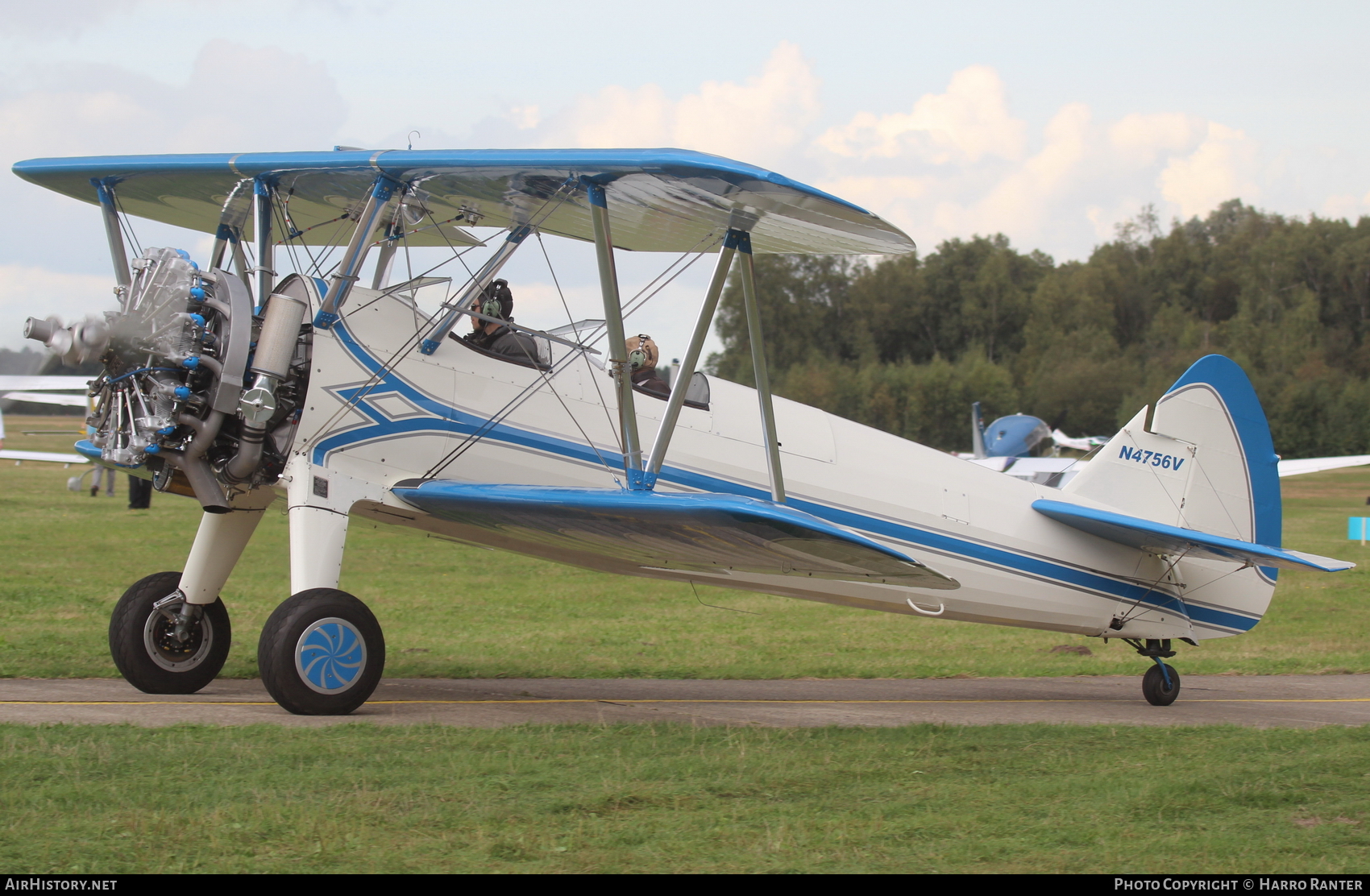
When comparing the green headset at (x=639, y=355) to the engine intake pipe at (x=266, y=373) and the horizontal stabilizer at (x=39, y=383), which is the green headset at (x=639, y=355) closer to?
the engine intake pipe at (x=266, y=373)

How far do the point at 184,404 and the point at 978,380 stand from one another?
49777mm

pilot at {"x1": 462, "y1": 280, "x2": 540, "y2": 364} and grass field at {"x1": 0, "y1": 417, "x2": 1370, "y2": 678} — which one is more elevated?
pilot at {"x1": 462, "y1": 280, "x2": 540, "y2": 364}

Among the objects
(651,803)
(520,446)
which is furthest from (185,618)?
(651,803)

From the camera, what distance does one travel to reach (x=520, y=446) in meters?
7.66

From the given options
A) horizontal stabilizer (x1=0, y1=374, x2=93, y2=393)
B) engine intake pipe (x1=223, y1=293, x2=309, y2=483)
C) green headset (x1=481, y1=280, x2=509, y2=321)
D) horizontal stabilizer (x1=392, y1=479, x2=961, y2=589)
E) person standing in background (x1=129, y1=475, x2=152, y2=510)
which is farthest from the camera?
person standing in background (x1=129, y1=475, x2=152, y2=510)

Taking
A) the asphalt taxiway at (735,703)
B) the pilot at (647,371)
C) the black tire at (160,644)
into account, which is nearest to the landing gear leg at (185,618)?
the black tire at (160,644)

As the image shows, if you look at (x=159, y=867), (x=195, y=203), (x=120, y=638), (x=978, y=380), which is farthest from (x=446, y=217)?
(x=978, y=380)

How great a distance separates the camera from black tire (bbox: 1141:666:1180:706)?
9.19 m

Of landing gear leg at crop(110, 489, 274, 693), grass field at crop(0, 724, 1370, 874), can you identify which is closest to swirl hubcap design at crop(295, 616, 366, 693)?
grass field at crop(0, 724, 1370, 874)

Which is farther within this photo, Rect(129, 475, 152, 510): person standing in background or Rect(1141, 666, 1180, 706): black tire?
Rect(129, 475, 152, 510): person standing in background

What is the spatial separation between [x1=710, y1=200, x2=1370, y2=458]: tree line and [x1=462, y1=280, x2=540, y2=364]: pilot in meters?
35.9

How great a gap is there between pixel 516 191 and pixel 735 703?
3717 mm

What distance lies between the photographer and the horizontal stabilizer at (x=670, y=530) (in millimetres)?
6227

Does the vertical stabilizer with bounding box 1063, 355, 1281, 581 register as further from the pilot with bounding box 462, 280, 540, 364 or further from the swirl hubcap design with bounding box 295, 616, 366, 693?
the swirl hubcap design with bounding box 295, 616, 366, 693
